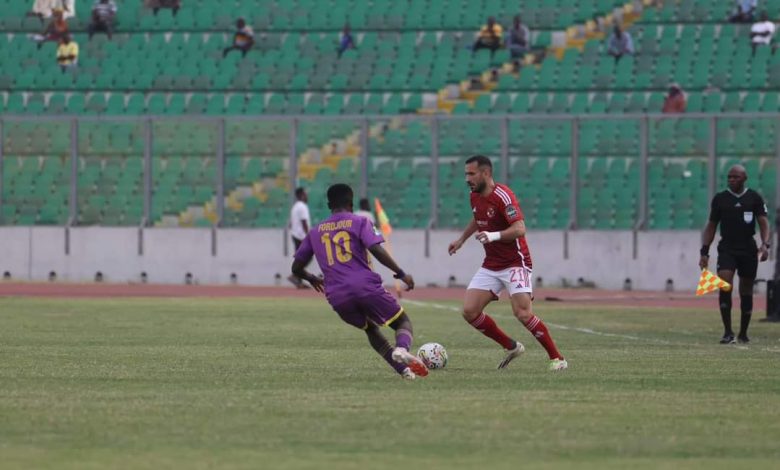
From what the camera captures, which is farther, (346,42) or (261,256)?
(346,42)

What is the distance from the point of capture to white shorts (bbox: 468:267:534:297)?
16812mm

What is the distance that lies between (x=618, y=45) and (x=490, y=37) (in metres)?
3.49

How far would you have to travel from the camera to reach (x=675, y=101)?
41000mm

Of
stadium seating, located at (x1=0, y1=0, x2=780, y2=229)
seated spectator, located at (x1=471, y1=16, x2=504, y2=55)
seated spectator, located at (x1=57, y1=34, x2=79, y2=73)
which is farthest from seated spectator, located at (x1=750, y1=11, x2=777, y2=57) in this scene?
seated spectator, located at (x1=57, y1=34, x2=79, y2=73)

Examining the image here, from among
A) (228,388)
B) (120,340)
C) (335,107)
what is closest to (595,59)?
(335,107)

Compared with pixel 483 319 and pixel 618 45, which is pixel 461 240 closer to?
pixel 483 319

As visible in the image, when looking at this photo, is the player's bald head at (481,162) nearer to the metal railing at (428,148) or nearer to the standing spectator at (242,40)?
the metal railing at (428,148)

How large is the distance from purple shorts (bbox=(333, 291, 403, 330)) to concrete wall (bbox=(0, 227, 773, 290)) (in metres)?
22.9

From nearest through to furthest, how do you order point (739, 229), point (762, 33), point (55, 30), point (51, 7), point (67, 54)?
1. point (739, 229)
2. point (762, 33)
3. point (67, 54)
4. point (55, 30)
5. point (51, 7)

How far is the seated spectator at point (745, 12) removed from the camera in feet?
147

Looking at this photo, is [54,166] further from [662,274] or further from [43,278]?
[662,274]

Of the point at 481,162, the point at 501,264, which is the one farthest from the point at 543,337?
the point at 481,162

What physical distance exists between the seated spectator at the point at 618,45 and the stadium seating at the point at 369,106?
21cm

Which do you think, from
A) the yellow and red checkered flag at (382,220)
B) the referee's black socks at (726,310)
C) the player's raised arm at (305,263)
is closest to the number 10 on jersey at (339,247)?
the player's raised arm at (305,263)
